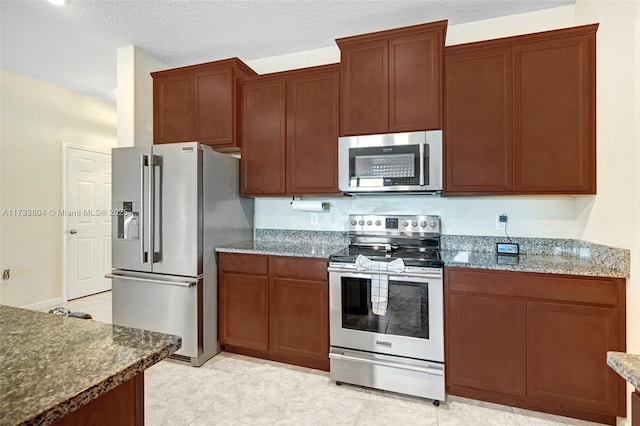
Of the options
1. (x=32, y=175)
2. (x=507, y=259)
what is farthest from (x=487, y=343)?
(x=32, y=175)

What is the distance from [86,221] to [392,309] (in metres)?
4.34

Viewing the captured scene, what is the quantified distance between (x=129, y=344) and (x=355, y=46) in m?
2.51

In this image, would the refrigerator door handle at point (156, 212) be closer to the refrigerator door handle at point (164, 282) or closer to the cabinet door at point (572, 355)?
the refrigerator door handle at point (164, 282)

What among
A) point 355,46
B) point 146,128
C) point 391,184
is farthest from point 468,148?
point 146,128

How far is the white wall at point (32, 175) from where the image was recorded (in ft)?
12.1

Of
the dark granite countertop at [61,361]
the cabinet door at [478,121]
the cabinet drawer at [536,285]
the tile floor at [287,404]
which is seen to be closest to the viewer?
the dark granite countertop at [61,361]

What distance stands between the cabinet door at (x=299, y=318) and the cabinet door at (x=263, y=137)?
0.88 metres

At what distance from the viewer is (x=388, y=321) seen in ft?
7.41

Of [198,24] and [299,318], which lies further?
[198,24]

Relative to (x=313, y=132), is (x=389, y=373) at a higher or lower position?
lower

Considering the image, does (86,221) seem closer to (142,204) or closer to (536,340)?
(142,204)

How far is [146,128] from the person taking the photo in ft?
11.0

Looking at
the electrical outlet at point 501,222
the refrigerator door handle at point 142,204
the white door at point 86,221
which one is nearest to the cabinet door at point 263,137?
the refrigerator door handle at point 142,204

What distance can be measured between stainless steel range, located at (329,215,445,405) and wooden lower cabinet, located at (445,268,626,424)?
0.12 m
